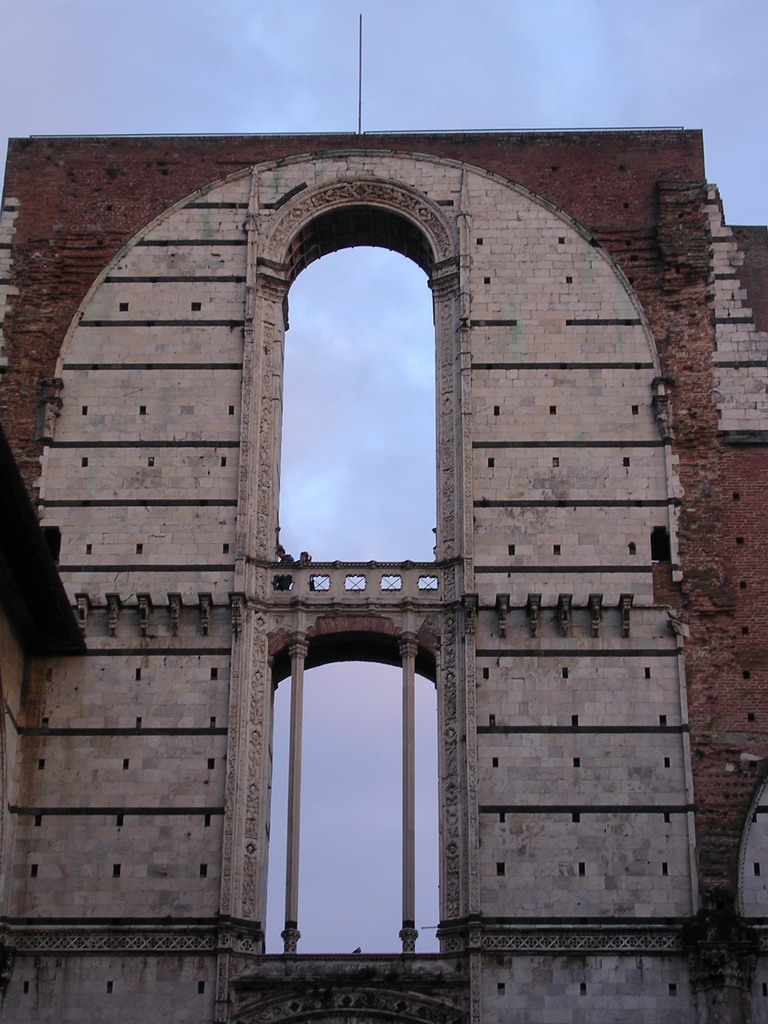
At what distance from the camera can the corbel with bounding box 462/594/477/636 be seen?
1998 cm

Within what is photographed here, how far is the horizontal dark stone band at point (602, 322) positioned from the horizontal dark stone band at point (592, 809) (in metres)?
6.36

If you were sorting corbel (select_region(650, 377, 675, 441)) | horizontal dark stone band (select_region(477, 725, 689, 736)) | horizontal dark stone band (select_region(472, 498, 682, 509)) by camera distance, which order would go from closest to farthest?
horizontal dark stone band (select_region(477, 725, 689, 736)) < horizontal dark stone band (select_region(472, 498, 682, 509)) < corbel (select_region(650, 377, 675, 441))

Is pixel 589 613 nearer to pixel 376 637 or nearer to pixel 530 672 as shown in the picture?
pixel 530 672

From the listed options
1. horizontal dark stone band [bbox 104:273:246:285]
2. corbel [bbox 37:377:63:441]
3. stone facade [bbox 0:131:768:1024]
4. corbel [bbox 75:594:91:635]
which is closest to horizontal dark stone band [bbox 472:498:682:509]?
stone facade [bbox 0:131:768:1024]

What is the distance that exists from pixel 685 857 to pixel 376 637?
4.34 m

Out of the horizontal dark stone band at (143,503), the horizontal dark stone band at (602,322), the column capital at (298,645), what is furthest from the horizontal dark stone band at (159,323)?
the column capital at (298,645)

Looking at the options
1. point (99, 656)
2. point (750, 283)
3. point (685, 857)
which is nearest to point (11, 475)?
point (99, 656)

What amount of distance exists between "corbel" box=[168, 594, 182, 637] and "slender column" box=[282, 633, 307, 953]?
1.35 meters

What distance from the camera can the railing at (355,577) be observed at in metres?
20.4

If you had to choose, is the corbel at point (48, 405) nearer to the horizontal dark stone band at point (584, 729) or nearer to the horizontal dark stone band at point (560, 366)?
the horizontal dark stone band at point (560, 366)

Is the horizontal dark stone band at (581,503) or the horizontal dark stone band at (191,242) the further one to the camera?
the horizontal dark stone band at (191,242)

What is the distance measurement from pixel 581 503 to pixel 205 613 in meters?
4.66

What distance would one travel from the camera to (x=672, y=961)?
18156 mm

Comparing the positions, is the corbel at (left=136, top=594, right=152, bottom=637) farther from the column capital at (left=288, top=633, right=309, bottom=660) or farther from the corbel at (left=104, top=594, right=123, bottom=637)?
the column capital at (left=288, top=633, right=309, bottom=660)
